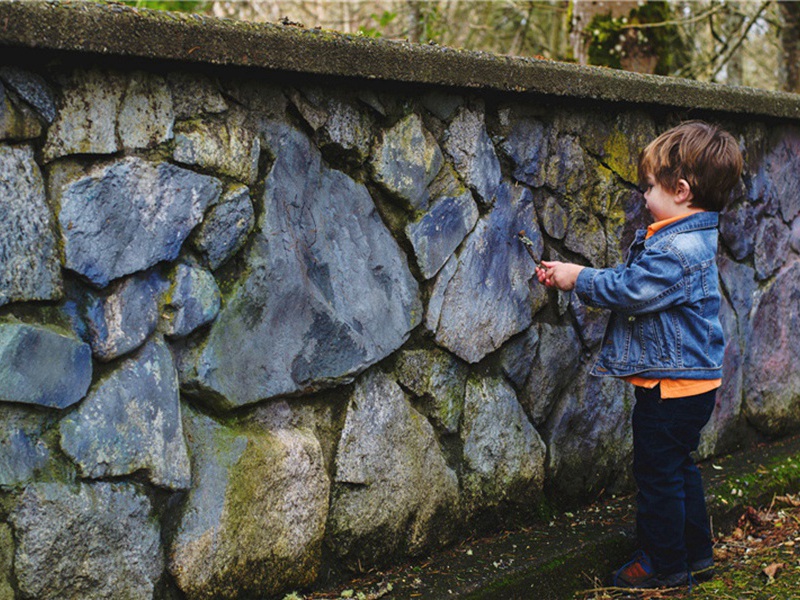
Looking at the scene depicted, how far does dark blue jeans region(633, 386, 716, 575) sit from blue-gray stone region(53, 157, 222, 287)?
1.49 metres

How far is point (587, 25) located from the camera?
5.49 m

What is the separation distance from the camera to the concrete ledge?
1.72 metres

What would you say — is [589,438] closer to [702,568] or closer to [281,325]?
[702,568]

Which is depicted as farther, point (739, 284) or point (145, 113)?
point (739, 284)

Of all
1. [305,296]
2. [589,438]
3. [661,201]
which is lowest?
[589,438]

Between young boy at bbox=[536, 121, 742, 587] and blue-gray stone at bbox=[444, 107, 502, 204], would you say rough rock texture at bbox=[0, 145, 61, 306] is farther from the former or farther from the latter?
young boy at bbox=[536, 121, 742, 587]

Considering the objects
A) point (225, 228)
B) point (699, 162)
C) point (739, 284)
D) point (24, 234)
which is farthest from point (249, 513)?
point (739, 284)

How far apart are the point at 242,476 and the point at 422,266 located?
0.81m

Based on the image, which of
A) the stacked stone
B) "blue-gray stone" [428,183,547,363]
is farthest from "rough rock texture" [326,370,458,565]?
"blue-gray stone" [428,183,547,363]

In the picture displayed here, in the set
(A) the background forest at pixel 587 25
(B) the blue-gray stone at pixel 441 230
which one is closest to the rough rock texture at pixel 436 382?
(B) the blue-gray stone at pixel 441 230

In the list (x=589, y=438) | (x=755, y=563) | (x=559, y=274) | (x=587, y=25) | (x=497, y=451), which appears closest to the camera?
(x=559, y=274)

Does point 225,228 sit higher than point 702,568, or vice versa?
point 225,228

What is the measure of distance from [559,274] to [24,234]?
5.12 feet

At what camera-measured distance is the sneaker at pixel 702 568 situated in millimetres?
2812
